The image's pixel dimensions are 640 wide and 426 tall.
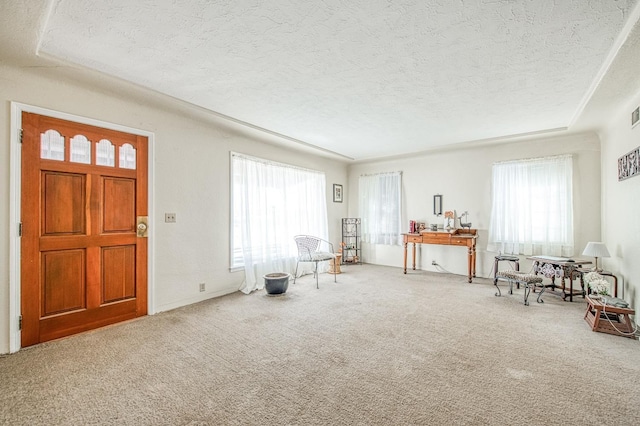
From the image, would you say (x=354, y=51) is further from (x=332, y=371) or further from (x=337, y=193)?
(x=337, y=193)

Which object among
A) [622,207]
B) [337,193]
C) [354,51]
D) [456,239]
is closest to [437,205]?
[456,239]

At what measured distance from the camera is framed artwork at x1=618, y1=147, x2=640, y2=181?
2.96 metres

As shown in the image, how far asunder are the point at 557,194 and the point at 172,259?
19.3 ft

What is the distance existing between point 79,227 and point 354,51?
10.3 feet

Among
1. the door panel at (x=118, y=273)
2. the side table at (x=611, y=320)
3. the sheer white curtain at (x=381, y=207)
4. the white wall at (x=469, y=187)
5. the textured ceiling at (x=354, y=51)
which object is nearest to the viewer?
the textured ceiling at (x=354, y=51)

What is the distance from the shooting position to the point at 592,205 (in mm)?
4418

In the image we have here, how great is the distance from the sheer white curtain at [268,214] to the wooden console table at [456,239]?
1.98 metres

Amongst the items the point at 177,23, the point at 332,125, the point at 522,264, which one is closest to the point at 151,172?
the point at 177,23

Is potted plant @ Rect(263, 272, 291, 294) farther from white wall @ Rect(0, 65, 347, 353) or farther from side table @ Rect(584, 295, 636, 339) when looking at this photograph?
side table @ Rect(584, 295, 636, 339)

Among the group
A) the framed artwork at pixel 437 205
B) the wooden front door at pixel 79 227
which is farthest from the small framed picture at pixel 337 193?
the wooden front door at pixel 79 227

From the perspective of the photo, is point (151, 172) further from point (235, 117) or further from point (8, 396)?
point (8, 396)

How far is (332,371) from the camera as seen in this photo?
218 centimetres

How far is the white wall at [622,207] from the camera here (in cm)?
304

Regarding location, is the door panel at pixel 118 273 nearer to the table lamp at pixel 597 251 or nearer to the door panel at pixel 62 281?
the door panel at pixel 62 281
